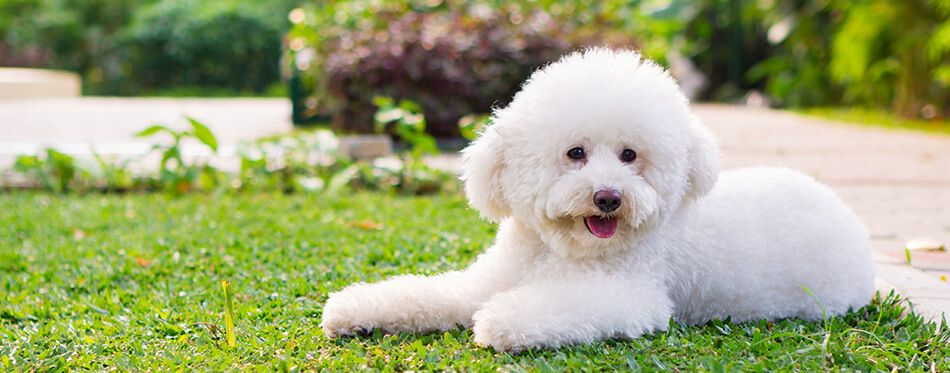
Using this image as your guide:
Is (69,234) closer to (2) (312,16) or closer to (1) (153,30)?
(2) (312,16)

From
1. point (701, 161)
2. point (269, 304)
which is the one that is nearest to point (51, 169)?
point (269, 304)

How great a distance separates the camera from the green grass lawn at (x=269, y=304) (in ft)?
7.58

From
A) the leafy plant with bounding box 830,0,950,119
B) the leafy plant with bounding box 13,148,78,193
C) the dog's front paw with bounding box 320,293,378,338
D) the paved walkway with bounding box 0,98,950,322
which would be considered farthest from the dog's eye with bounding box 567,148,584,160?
the leafy plant with bounding box 830,0,950,119

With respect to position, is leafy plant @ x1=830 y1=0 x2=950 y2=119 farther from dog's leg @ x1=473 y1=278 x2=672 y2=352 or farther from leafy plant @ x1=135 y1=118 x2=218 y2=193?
dog's leg @ x1=473 y1=278 x2=672 y2=352

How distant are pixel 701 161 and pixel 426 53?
6181 mm

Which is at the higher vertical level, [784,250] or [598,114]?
[598,114]

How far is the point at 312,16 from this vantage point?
983cm

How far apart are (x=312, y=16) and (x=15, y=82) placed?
13850 millimetres

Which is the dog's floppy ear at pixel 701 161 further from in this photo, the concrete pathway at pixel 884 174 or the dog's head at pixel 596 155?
the concrete pathway at pixel 884 174

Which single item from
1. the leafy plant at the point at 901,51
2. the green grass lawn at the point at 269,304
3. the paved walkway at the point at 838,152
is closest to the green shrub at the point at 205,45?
the paved walkway at the point at 838,152

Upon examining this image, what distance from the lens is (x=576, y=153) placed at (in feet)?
7.82

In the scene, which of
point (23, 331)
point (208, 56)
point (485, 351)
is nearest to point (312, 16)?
point (23, 331)

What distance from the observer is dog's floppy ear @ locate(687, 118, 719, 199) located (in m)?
2.46

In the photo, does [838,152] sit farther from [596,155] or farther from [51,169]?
[51,169]
